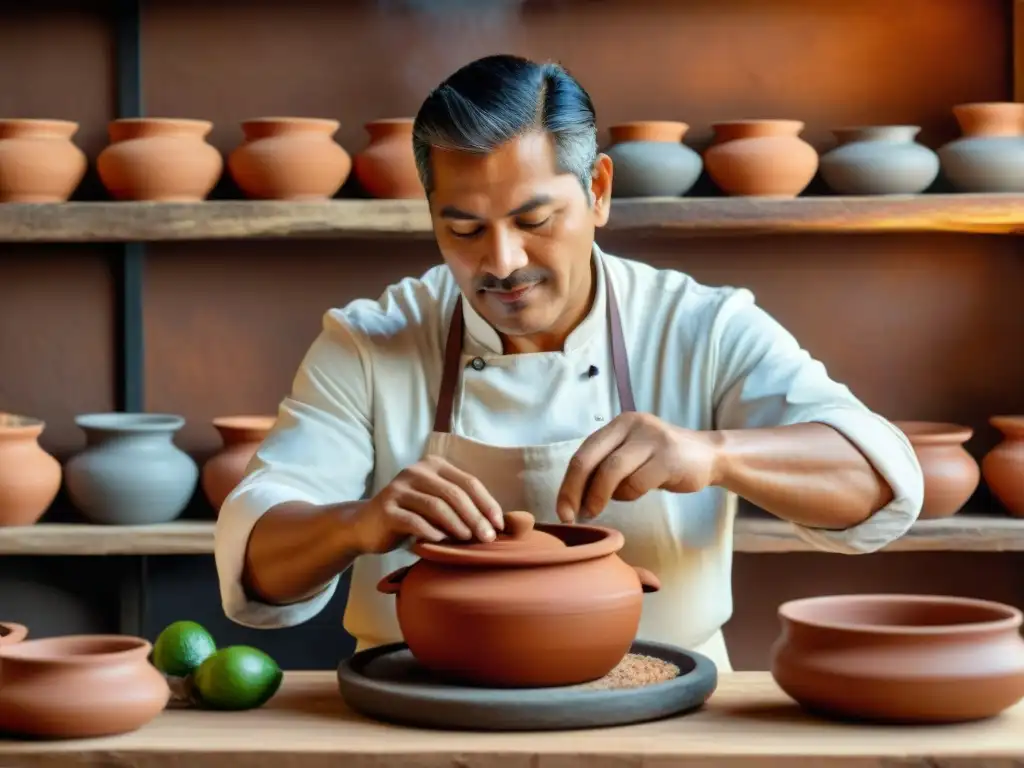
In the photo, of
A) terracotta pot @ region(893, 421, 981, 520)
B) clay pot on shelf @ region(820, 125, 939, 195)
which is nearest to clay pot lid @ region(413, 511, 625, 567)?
terracotta pot @ region(893, 421, 981, 520)

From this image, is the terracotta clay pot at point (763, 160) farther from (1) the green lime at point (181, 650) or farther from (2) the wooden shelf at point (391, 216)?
(1) the green lime at point (181, 650)

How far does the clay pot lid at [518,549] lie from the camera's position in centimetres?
180

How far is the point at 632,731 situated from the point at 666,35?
2.81 metres

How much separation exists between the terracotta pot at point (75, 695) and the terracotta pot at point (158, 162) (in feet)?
7.48

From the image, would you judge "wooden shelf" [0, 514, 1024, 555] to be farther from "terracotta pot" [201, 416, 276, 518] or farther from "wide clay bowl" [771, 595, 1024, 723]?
"wide clay bowl" [771, 595, 1024, 723]

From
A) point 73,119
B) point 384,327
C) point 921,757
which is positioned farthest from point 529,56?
point 921,757

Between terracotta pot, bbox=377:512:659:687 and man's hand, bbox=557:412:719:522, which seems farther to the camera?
man's hand, bbox=557:412:719:522

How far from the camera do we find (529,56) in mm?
4203

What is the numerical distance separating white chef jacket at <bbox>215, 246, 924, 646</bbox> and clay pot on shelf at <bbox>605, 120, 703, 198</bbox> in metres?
1.30

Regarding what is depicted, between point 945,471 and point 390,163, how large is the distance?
155cm

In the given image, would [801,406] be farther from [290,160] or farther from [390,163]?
[290,160]

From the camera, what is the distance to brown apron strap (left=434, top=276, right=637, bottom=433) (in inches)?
98.0

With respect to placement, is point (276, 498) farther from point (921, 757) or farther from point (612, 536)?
point (921, 757)

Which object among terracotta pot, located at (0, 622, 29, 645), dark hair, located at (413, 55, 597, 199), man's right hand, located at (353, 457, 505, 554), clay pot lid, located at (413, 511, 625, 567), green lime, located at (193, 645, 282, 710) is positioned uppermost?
dark hair, located at (413, 55, 597, 199)
